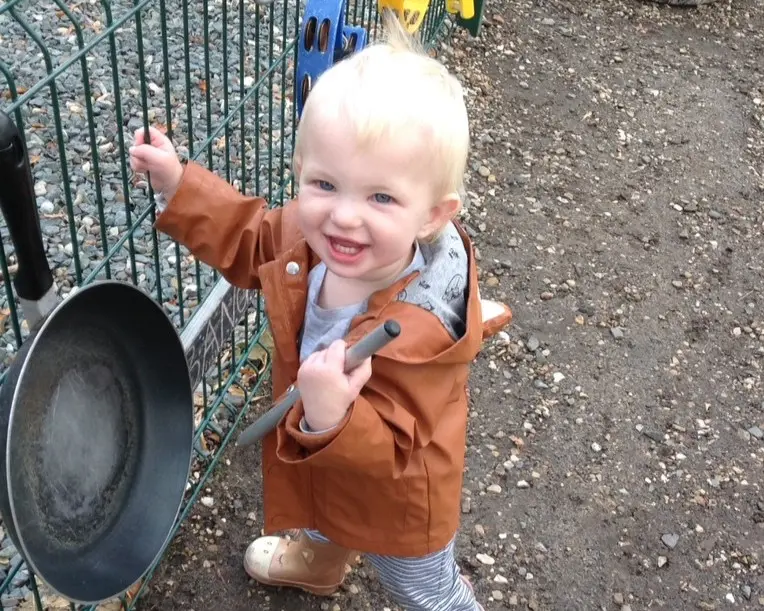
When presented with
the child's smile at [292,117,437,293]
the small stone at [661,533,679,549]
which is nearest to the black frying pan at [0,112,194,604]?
the child's smile at [292,117,437,293]

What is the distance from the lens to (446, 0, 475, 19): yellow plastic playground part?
453 centimetres

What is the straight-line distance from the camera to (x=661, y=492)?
10.1ft

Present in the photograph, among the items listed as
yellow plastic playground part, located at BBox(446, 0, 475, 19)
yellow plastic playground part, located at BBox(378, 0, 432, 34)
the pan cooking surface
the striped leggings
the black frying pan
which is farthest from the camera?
yellow plastic playground part, located at BBox(446, 0, 475, 19)

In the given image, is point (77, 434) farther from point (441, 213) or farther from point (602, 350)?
point (602, 350)

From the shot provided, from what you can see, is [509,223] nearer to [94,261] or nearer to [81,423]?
[94,261]

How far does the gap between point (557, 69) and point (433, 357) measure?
4.44 meters

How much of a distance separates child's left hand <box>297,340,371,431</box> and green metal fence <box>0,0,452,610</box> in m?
0.68

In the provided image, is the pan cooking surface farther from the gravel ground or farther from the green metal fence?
the gravel ground

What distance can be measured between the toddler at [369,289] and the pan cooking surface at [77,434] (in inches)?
12.6

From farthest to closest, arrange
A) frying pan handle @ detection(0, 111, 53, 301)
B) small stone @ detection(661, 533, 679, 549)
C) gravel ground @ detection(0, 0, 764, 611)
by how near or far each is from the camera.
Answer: small stone @ detection(661, 533, 679, 549)
gravel ground @ detection(0, 0, 764, 611)
frying pan handle @ detection(0, 111, 53, 301)

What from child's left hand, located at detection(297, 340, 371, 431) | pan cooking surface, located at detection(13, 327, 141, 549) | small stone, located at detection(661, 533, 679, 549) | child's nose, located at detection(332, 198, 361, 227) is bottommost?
small stone, located at detection(661, 533, 679, 549)

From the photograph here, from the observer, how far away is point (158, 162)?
1.81m

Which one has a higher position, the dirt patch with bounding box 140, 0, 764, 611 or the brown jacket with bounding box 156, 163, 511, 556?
the brown jacket with bounding box 156, 163, 511, 556

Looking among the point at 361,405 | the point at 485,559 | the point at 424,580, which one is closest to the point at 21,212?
the point at 361,405
